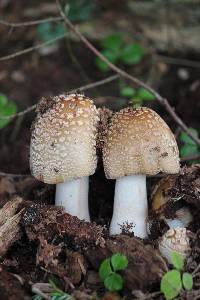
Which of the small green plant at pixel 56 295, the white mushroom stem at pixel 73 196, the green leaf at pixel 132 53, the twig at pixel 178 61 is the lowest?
the small green plant at pixel 56 295

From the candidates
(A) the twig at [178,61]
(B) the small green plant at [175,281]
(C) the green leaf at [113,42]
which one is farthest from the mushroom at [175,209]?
(A) the twig at [178,61]

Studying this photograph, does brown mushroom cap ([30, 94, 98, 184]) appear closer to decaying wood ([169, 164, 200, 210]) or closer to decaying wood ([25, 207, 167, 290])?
decaying wood ([25, 207, 167, 290])

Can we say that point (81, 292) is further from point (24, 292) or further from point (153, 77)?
point (153, 77)

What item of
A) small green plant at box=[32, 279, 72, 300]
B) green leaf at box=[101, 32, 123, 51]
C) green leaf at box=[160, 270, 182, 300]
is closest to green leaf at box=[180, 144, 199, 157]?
green leaf at box=[160, 270, 182, 300]

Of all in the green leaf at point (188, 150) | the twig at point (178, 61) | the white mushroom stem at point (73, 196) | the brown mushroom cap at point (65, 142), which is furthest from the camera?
the twig at point (178, 61)

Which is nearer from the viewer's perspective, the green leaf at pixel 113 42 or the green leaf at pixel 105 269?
the green leaf at pixel 105 269

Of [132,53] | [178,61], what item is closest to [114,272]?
[132,53]

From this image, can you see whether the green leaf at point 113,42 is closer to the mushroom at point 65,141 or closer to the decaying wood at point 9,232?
the mushroom at point 65,141
